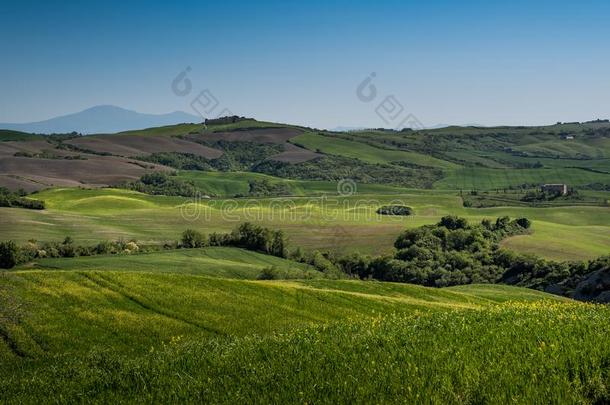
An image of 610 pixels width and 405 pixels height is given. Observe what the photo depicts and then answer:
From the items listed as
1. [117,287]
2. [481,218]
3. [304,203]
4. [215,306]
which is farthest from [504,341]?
[304,203]

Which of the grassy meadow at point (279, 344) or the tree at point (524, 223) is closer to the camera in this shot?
the grassy meadow at point (279, 344)

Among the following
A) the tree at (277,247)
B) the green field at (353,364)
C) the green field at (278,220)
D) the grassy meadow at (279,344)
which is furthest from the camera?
the green field at (278,220)

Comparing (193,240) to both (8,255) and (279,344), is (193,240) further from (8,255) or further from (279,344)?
(279,344)

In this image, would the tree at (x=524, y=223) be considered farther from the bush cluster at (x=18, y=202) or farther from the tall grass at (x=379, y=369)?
the tall grass at (x=379, y=369)

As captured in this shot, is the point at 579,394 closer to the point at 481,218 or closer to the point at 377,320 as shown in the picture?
the point at 377,320

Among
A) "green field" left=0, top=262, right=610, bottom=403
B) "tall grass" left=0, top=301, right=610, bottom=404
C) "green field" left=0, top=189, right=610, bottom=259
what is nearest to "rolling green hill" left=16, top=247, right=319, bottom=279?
"green field" left=0, top=189, right=610, bottom=259

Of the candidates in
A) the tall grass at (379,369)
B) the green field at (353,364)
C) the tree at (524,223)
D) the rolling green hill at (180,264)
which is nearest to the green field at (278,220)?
the tree at (524,223)

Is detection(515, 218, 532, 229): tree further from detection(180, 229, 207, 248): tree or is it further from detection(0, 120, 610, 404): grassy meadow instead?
detection(180, 229, 207, 248): tree

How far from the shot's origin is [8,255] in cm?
7588

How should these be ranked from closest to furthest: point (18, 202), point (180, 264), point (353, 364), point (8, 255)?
point (353, 364) < point (8, 255) < point (180, 264) < point (18, 202)

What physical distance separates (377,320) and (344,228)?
13123 centimetres

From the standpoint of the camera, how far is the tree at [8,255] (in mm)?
75125

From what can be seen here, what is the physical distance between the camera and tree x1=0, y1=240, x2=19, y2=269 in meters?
75.1

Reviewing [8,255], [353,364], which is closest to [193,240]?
[8,255]
